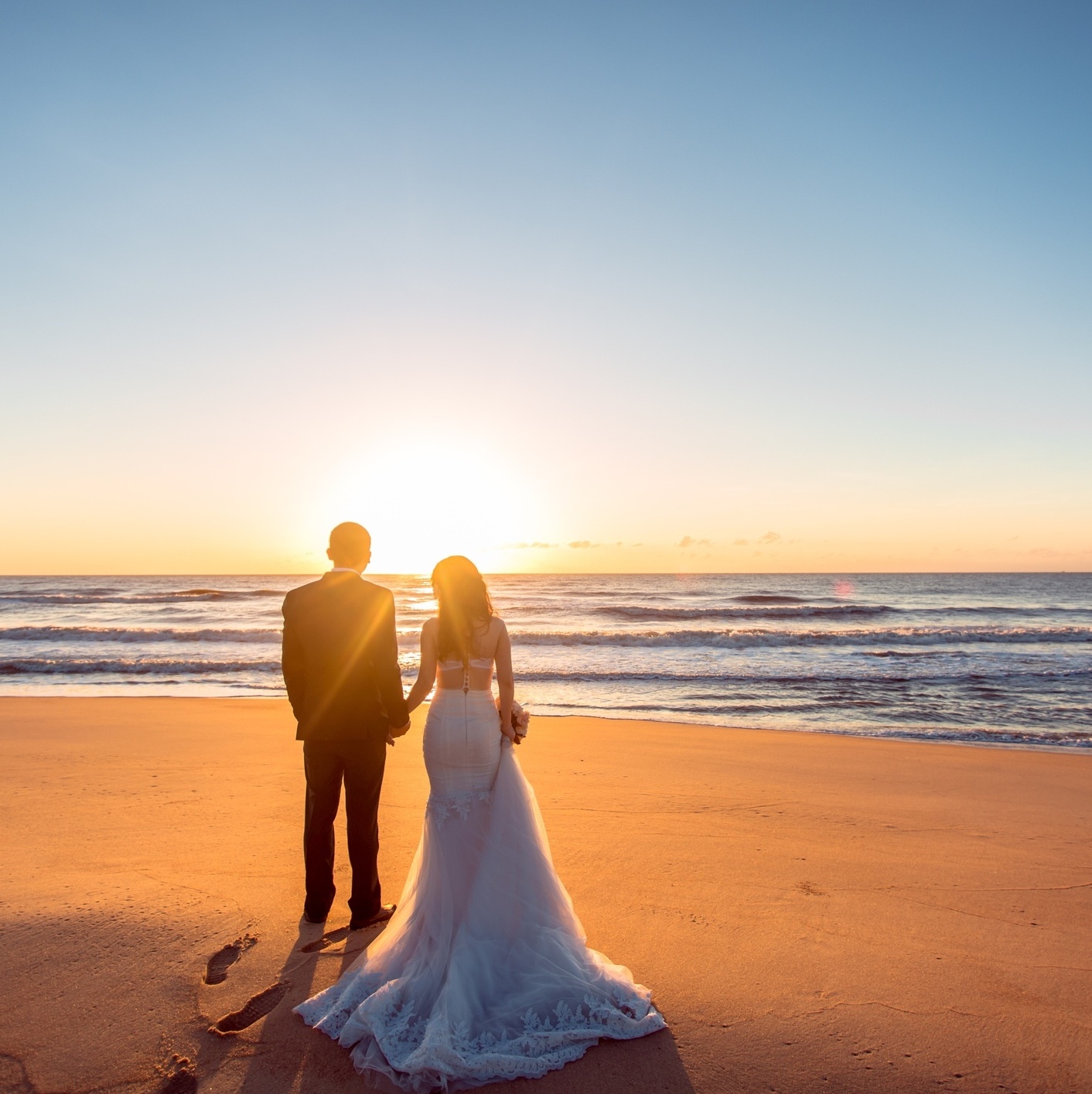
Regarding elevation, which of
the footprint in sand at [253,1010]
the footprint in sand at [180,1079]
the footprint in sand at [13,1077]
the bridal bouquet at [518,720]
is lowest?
the footprint in sand at [253,1010]

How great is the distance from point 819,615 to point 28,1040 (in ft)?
125

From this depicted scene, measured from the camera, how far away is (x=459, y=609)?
11.7 ft

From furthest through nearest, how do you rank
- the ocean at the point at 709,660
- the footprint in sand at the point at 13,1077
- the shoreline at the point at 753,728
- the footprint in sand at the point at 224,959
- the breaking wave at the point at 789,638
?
the breaking wave at the point at 789,638
the ocean at the point at 709,660
the shoreline at the point at 753,728
the footprint in sand at the point at 224,959
the footprint in sand at the point at 13,1077

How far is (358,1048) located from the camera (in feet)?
9.36

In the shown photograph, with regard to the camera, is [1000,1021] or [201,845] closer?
[1000,1021]

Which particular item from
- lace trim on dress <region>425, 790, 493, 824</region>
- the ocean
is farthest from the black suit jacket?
the ocean

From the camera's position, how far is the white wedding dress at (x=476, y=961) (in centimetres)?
279

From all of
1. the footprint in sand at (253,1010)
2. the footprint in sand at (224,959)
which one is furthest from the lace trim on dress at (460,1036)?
the footprint in sand at (224,959)

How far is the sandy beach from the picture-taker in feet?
9.44

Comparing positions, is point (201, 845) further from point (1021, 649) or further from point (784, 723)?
point (1021, 649)

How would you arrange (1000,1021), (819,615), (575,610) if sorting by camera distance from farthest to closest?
(575,610), (819,615), (1000,1021)

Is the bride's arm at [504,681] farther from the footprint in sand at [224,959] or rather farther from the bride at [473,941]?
the footprint in sand at [224,959]

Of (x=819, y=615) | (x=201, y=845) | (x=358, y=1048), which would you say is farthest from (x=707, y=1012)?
(x=819, y=615)

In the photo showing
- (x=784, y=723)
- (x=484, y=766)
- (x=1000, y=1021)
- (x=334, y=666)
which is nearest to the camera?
(x=1000, y=1021)
